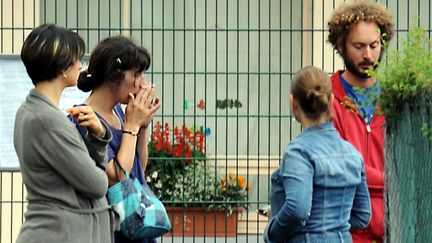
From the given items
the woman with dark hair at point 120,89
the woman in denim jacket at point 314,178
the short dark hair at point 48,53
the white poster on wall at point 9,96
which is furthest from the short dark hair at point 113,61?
the white poster on wall at point 9,96

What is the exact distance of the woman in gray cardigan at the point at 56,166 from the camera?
5.14 meters

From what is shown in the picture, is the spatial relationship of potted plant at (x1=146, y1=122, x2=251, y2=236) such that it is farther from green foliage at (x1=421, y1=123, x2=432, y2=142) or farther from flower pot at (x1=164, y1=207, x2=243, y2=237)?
green foliage at (x1=421, y1=123, x2=432, y2=142)

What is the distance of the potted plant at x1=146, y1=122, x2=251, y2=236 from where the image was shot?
998 cm

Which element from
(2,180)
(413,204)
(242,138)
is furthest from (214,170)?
(413,204)

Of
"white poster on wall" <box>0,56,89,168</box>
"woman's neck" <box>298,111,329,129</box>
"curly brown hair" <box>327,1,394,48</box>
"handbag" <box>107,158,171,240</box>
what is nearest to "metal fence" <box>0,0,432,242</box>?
"white poster on wall" <box>0,56,89,168</box>

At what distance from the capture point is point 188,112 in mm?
11281

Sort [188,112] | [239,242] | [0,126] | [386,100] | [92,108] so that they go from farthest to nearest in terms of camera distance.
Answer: [188,112] < [239,242] < [0,126] < [92,108] < [386,100]

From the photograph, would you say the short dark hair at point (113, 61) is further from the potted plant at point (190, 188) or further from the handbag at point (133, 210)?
the potted plant at point (190, 188)

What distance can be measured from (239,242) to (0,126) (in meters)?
2.36

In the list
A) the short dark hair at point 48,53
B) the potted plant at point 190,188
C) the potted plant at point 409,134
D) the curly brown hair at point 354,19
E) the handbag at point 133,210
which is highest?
the curly brown hair at point 354,19

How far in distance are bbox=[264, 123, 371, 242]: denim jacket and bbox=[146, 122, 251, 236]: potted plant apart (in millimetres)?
4463

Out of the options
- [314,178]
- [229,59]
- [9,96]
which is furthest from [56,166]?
[229,59]

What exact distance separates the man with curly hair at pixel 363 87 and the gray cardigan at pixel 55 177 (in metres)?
1.12

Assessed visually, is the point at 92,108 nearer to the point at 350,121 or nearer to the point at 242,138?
the point at 350,121
